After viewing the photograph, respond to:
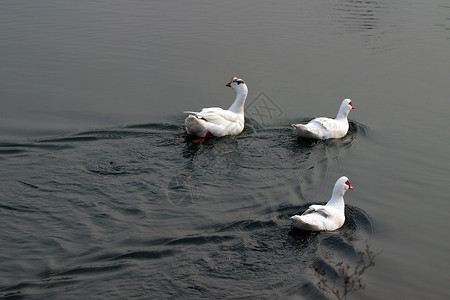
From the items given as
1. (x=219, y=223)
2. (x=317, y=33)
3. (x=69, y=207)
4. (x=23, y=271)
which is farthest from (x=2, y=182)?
(x=317, y=33)

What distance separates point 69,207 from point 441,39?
15.0m

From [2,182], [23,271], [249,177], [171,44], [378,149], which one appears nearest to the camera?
[23,271]

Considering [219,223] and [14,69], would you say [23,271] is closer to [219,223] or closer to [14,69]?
[219,223]

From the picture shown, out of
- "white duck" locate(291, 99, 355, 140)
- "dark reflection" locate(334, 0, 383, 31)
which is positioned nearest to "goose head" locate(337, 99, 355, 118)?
"white duck" locate(291, 99, 355, 140)

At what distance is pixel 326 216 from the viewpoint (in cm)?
933

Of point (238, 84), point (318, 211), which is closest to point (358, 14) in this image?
point (238, 84)

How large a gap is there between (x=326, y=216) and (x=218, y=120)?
4.29 meters

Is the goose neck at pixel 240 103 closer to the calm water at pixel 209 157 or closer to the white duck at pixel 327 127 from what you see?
the calm water at pixel 209 157

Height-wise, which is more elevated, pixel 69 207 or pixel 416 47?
pixel 416 47

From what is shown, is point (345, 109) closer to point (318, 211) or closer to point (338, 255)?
point (318, 211)

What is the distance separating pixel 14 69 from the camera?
15383 mm

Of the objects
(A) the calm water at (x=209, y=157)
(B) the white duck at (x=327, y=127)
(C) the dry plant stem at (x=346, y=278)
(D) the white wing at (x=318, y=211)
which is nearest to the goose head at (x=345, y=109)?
(B) the white duck at (x=327, y=127)

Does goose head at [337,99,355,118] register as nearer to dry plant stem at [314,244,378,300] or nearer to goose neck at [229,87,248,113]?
goose neck at [229,87,248,113]

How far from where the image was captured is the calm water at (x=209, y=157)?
806 centimetres
